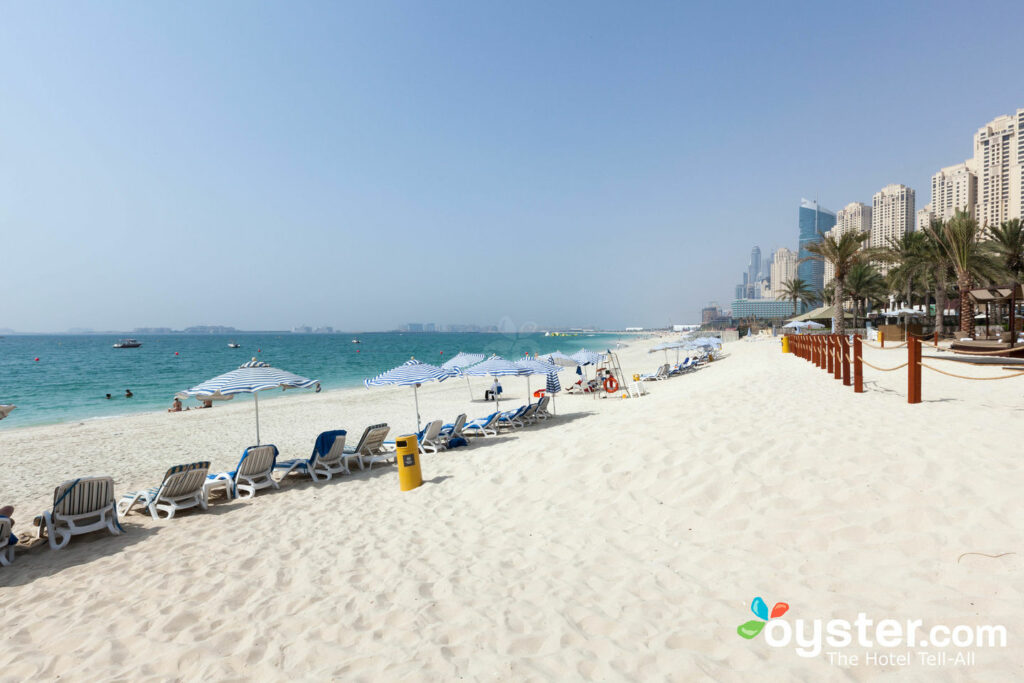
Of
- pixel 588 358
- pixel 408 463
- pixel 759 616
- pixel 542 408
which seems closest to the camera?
pixel 759 616

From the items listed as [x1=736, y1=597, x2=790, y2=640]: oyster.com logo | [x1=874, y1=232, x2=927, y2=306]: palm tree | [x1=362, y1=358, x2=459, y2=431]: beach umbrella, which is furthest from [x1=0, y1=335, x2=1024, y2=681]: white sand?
[x1=874, y1=232, x2=927, y2=306]: palm tree

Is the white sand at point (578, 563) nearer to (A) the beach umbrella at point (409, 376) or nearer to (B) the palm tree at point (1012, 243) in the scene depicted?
(A) the beach umbrella at point (409, 376)

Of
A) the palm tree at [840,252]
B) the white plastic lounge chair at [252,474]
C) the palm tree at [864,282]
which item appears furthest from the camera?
the palm tree at [864,282]

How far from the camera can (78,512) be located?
566 centimetres

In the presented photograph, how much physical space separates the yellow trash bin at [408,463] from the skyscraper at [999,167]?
72266 millimetres

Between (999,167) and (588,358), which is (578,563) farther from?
(999,167)

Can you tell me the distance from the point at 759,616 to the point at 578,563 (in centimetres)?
143

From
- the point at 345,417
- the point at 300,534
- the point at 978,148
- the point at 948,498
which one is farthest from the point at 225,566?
the point at 978,148

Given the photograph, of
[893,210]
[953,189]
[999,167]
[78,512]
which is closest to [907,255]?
[78,512]

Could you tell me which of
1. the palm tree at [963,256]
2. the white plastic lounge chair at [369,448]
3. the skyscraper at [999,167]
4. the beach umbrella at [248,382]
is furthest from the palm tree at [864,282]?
the beach umbrella at [248,382]

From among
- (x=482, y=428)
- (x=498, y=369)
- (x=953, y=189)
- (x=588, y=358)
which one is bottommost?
(x=482, y=428)

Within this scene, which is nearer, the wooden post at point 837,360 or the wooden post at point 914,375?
the wooden post at point 914,375

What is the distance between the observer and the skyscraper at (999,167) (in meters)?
52.7

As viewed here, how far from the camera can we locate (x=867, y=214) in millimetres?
99312
